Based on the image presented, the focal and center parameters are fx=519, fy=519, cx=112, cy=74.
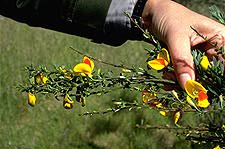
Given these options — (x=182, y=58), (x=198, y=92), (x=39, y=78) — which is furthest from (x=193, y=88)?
(x=39, y=78)

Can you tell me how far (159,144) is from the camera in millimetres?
2854

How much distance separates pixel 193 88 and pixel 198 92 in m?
0.01

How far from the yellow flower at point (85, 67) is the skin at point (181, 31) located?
17cm

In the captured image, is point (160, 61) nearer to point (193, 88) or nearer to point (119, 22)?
point (193, 88)

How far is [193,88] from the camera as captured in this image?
886 mm

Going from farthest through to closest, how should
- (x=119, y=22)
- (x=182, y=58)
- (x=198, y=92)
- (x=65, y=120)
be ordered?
(x=65, y=120)
(x=119, y=22)
(x=182, y=58)
(x=198, y=92)

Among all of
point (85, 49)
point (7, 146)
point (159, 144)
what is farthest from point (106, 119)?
point (85, 49)

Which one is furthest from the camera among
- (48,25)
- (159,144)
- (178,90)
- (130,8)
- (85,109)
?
(85,109)

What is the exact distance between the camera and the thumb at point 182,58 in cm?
95

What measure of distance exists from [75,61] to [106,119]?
0.71 metres

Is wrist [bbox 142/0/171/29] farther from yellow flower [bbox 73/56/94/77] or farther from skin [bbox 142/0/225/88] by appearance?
yellow flower [bbox 73/56/94/77]

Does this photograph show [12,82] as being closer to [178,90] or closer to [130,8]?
[130,8]

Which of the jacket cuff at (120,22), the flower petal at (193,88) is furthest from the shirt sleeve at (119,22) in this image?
the flower petal at (193,88)

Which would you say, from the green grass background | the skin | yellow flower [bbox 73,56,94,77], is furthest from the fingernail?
the green grass background
